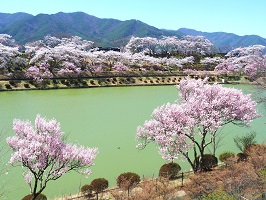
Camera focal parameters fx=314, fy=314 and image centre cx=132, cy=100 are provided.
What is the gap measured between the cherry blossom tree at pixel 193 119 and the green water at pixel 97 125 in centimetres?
164

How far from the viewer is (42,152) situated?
34.2 ft

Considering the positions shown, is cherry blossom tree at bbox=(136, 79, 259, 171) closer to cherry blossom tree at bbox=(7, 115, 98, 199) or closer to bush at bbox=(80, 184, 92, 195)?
bush at bbox=(80, 184, 92, 195)

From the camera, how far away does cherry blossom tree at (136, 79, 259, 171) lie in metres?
14.0

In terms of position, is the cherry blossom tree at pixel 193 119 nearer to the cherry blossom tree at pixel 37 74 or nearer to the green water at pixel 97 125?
the green water at pixel 97 125

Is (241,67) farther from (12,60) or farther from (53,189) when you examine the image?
(53,189)

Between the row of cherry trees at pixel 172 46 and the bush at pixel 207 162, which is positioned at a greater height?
the row of cherry trees at pixel 172 46

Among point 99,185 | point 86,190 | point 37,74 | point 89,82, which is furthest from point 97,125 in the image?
point 89,82

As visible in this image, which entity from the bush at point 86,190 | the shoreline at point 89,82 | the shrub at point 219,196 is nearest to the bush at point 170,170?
the bush at point 86,190

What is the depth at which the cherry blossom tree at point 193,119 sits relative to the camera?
552 inches

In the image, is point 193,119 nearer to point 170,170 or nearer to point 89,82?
point 170,170

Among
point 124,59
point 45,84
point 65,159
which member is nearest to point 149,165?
point 65,159

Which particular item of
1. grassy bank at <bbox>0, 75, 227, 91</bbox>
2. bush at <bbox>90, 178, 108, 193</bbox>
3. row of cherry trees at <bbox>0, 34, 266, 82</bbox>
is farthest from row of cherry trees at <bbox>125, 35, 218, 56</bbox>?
bush at <bbox>90, 178, 108, 193</bbox>

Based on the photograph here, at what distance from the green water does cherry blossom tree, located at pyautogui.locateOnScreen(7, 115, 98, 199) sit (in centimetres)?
249

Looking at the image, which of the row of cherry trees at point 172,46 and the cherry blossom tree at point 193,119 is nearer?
the cherry blossom tree at point 193,119
